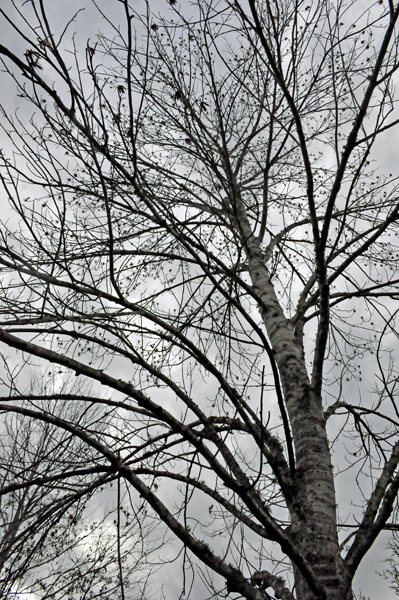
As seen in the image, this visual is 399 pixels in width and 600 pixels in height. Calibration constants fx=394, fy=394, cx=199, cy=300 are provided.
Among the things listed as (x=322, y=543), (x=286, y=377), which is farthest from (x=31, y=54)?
(x=322, y=543)

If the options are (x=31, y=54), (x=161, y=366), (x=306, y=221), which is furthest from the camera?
(x=306, y=221)

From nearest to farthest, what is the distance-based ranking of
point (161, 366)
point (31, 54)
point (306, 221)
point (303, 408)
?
point (31, 54), point (303, 408), point (161, 366), point (306, 221)

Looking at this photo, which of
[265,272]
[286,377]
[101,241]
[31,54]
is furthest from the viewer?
[101,241]

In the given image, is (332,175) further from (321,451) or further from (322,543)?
(322,543)

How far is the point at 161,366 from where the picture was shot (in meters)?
3.09

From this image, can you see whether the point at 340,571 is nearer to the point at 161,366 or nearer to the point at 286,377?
the point at 286,377

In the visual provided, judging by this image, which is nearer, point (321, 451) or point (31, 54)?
point (31, 54)

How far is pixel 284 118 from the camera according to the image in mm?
3699

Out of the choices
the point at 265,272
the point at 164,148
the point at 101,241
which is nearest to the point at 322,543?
the point at 265,272

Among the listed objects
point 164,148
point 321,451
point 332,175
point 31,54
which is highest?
point 164,148

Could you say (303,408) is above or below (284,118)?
below

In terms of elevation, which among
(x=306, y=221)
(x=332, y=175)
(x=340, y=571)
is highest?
(x=332, y=175)

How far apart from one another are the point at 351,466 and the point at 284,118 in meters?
3.02

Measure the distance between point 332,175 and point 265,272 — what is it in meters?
1.70
